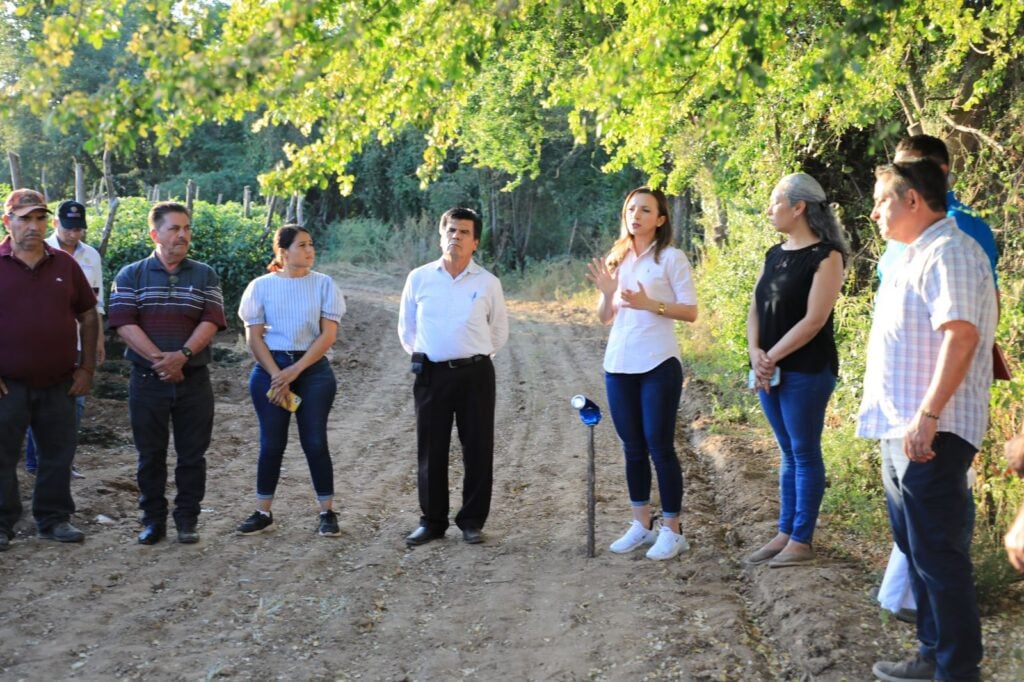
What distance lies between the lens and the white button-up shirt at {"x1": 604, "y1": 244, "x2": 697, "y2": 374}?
607cm

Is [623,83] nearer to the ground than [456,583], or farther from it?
farther from it

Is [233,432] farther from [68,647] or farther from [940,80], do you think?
[940,80]

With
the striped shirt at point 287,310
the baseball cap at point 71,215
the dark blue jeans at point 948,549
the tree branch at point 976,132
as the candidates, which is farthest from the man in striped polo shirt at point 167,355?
the tree branch at point 976,132

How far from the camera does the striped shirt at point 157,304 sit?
6559mm

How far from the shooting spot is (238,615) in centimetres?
541

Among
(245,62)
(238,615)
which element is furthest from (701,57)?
(238,615)

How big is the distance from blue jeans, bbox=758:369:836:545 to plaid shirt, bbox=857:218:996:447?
4.49 feet

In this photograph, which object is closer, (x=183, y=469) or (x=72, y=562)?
(x=72, y=562)

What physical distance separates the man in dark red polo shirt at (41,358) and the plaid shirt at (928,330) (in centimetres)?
476

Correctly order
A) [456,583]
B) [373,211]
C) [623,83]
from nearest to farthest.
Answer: [623,83], [456,583], [373,211]

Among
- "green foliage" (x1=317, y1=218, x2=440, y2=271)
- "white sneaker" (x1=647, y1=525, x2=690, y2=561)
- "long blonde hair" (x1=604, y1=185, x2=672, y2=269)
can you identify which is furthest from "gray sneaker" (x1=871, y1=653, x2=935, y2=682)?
"green foliage" (x1=317, y1=218, x2=440, y2=271)

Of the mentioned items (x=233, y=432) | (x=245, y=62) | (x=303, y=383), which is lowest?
(x=233, y=432)

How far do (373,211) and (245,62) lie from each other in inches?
1309

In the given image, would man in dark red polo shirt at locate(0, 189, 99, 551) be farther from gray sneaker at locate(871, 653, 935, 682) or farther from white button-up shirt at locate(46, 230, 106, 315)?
gray sneaker at locate(871, 653, 935, 682)
